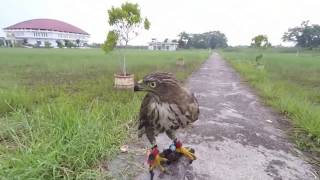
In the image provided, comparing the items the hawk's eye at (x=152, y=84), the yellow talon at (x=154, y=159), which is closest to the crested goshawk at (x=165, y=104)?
the hawk's eye at (x=152, y=84)

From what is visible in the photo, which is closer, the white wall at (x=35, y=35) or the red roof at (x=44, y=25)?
the white wall at (x=35, y=35)

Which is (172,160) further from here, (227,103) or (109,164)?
(227,103)

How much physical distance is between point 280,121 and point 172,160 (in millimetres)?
2886

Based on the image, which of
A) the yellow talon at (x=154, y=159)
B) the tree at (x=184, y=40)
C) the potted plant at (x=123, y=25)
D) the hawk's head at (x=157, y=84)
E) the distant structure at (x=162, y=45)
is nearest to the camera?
the hawk's head at (x=157, y=84)

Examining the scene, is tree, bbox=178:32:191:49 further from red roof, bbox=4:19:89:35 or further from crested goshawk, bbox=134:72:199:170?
crested goshawk, bbox=134:72:199:170

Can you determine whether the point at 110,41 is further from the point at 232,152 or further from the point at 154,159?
the point at 154,159

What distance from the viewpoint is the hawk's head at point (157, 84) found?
2.00 meters

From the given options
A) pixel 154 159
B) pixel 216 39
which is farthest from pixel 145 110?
pixel 216 39

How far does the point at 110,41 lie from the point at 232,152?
585 centimetres

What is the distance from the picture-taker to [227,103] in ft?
20.1

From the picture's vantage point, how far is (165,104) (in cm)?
204

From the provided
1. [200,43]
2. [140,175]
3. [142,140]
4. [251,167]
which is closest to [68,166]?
[140,175]

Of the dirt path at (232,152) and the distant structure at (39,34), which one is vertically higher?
the distant structure at (39,34)

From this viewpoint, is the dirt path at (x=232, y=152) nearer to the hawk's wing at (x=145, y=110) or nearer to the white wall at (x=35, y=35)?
the hawk's wing at (x=145, y=110)
